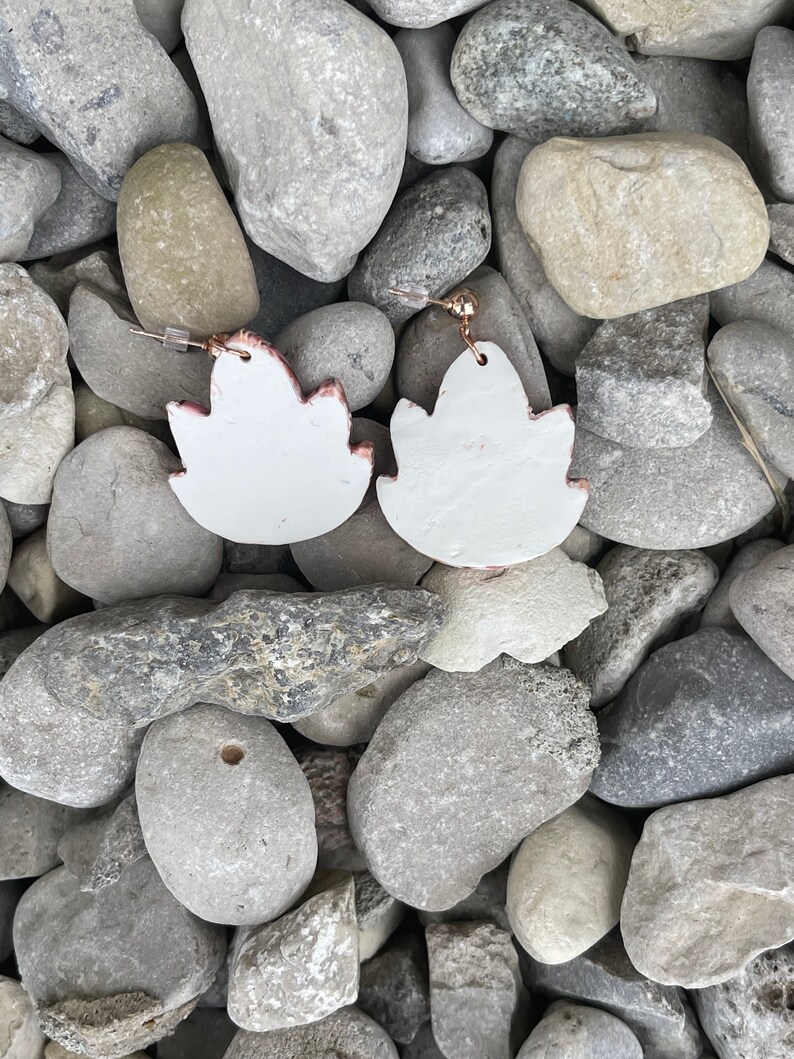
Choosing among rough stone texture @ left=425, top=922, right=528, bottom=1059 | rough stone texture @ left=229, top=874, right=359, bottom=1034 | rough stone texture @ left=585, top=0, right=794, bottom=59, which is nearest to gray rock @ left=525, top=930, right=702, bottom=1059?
rough stone texture @ left=425, top=922, right=528, bottom=1059

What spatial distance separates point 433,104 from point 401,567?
0.94m

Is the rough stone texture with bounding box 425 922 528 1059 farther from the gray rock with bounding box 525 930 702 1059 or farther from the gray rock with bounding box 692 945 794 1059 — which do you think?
Answer: the gray rock with bounding box 692 945 794 1059

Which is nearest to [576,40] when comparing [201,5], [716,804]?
[201,5]

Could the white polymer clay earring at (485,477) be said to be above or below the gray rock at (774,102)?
below

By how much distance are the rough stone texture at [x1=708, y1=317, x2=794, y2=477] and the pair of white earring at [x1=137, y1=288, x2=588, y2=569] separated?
0.32 metres

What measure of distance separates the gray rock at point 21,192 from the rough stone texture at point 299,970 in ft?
4.69

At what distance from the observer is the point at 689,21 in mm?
1648

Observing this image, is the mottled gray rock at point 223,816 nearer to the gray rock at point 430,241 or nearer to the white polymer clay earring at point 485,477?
the white polymer clay earring at point 485,477

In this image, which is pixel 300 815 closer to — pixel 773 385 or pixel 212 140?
pixel 773 385

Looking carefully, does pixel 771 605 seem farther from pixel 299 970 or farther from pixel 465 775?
pixel 299 970

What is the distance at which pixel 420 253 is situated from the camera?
5.49ft

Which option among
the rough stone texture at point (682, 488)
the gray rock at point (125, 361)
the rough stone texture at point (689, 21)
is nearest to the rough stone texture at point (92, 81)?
the gray rock at point (125, 361)

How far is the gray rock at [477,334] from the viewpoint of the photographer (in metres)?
1.74

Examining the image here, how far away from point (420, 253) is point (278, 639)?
2.66ft
